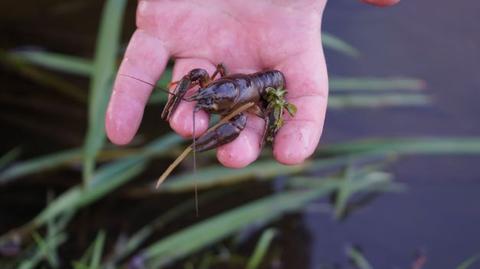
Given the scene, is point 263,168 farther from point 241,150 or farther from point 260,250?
point 241,150

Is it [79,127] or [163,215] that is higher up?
[79,127]

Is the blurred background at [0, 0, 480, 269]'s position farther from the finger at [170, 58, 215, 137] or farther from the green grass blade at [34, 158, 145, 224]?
the finger at [170, 58, 215, 137]

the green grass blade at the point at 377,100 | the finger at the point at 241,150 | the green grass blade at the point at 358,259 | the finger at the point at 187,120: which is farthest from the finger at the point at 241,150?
the green grass blade at the point at 377,100

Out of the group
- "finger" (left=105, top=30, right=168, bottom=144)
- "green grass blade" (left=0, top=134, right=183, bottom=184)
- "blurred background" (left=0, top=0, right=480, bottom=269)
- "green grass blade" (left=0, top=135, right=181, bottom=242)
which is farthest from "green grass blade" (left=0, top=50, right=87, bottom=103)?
"finger" (left=105, top=30, right=168, bottom=144)

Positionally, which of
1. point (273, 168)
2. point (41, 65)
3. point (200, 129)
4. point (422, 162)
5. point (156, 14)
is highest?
point (156, 14)

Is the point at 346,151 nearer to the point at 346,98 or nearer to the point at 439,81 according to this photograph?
the point at 346,98

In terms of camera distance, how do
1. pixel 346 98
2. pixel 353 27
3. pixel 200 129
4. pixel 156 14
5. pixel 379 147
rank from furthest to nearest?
pixel 353 27, pixel 346 98, pixel 379 147, pixel 156 14, pixel 200 129

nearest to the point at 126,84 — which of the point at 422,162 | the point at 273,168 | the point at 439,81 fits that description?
the point at 273,168
